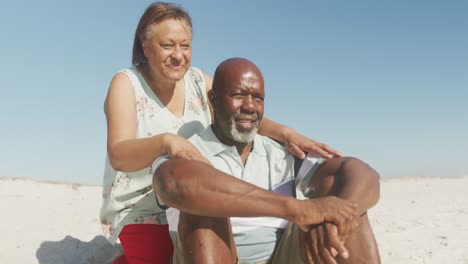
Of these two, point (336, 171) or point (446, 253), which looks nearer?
point (336, 171)

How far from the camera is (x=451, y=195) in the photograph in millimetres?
10172

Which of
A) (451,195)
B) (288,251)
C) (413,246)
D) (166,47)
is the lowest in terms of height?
(451,195)

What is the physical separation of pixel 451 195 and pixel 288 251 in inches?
336

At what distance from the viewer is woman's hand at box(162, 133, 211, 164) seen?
2.59 m

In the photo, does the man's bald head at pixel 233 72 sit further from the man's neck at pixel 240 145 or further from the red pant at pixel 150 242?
the red pant at pixel 150 242

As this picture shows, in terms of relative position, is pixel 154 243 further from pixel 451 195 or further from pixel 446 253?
pixel 451 195

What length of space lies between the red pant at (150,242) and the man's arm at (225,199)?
120 centimetres

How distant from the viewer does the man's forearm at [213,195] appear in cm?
230

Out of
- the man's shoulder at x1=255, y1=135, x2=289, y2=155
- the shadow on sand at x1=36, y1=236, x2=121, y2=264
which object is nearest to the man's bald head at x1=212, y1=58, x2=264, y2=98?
the man's shoulder at x1=255, y1=135, x2=289, y2=155

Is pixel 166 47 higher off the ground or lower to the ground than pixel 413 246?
higher

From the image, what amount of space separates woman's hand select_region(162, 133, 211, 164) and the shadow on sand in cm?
277

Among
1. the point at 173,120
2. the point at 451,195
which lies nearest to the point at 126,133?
the point at 173,120

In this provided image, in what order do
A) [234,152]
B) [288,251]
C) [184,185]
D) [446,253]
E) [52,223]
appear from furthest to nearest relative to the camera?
[52,223] < [446,253] < [234,152] < [288,251] < [184,185]

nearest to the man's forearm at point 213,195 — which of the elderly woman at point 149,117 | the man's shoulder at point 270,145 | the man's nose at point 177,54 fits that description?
the man's shoulder at point 270,145
